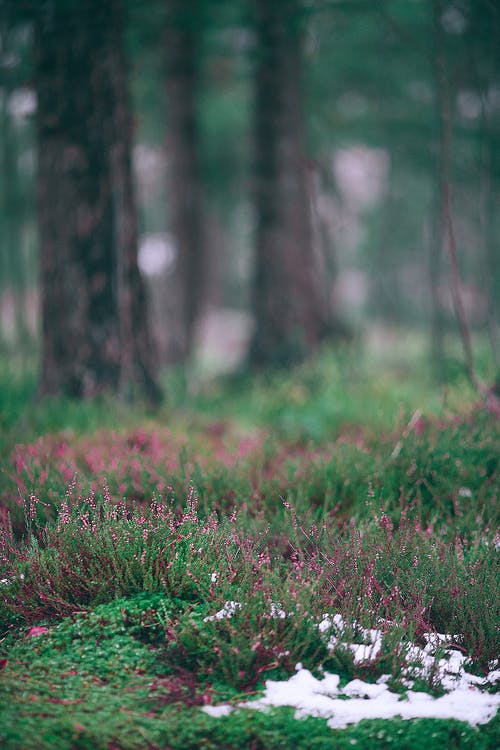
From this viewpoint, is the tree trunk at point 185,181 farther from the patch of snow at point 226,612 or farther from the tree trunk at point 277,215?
the patch of snow at point 226,612

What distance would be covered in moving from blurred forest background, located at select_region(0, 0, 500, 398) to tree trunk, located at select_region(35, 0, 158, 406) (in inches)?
0.7

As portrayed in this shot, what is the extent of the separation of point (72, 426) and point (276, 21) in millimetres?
7378

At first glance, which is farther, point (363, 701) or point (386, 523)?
point (386, 523)

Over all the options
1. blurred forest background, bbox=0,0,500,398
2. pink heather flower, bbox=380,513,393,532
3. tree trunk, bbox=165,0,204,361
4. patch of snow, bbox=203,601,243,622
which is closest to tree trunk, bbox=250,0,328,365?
blurred forest background, bbox=0,0,500,398

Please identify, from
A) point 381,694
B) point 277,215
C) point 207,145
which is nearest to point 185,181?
point 277,215

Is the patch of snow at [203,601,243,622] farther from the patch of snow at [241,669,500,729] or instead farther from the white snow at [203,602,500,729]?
the patch of snow at [241,669,500,729]

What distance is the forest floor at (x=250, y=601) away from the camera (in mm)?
2643

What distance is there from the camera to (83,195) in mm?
6934

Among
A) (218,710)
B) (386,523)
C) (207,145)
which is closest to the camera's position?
(218,710)

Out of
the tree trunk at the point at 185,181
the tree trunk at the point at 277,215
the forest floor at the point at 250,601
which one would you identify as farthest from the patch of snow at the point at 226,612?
the tree trunk at the point at 185,181

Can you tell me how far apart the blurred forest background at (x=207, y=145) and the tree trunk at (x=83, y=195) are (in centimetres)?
2

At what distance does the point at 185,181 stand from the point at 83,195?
20.9ft

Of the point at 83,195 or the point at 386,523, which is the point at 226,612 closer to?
the point at 386,523

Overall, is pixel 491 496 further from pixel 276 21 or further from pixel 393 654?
pixel 276 21
